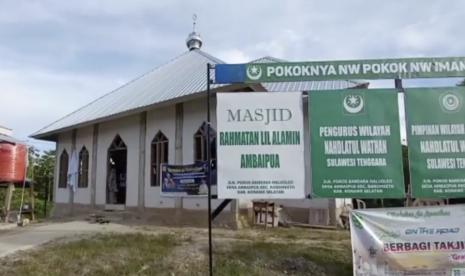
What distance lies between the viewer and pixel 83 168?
1938 centimetres

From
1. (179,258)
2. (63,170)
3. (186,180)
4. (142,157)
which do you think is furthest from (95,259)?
(63,170)

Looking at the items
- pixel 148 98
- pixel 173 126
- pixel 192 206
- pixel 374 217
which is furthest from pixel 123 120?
pixel 374 217

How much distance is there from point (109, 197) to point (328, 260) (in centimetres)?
1156

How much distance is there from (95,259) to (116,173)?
432 inches

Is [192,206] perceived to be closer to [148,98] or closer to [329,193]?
[148,98]

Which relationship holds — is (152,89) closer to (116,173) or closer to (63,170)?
(116,173)

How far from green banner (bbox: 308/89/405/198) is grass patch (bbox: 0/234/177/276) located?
10.2ft

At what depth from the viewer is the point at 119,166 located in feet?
64.0

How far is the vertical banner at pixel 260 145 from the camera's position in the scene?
7.05m

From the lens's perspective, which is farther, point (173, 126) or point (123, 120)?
point (123, 120)

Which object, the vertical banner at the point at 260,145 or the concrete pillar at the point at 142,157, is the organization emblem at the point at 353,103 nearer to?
the vertical banner at the point at 260,145

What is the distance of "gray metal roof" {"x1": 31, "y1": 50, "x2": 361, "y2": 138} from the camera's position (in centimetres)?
1429

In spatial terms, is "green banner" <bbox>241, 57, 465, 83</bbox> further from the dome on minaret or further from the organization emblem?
the dome on minaret

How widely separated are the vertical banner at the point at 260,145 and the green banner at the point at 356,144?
278 millimetres
